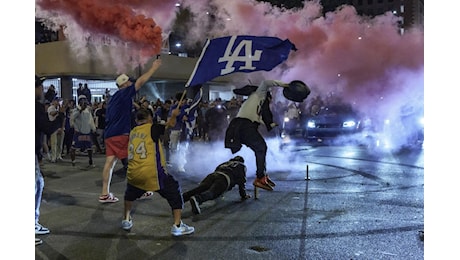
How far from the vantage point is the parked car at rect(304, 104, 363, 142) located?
1725 cm

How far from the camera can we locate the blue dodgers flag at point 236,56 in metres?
7.27

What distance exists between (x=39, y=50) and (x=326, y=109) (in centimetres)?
1407

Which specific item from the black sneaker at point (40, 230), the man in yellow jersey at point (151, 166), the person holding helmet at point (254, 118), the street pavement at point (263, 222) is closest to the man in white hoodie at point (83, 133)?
the street pavement at point (263, 222)

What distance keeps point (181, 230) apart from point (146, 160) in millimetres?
884

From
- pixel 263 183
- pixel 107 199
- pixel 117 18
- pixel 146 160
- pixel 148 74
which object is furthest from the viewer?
pixel 117 18

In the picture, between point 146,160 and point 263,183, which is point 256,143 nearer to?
point 263,183

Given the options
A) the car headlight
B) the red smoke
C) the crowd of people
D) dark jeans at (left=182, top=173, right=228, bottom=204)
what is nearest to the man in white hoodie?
the crowd of people

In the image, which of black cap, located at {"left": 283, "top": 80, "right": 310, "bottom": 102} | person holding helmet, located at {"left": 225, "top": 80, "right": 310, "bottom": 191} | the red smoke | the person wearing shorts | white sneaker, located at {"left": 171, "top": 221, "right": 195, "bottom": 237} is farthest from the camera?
the red smoke

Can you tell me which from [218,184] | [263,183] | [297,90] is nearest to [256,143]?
[263,183]

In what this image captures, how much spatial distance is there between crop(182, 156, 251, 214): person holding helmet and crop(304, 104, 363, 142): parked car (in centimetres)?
Answer: 1064

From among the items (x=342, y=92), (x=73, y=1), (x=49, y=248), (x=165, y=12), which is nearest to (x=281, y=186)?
(x=49, y=248)

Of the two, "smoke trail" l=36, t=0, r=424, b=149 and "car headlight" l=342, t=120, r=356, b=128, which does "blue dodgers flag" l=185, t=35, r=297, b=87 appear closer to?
"smoke trail" l=36, t=0, r=424, b=149

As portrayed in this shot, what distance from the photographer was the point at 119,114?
21.7 feet

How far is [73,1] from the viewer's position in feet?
29.3
